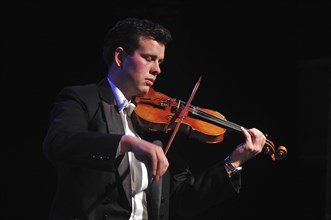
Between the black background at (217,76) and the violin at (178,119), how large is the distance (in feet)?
4.21

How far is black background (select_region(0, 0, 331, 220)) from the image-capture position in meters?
3.58

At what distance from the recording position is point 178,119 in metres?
2.14

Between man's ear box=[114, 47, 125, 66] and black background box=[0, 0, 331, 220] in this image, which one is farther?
black background box=[0, 0, 331, 220]

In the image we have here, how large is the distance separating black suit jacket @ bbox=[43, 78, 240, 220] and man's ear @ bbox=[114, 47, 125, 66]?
0.33 ft

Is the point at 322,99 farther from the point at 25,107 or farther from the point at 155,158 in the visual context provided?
the point at 155,158

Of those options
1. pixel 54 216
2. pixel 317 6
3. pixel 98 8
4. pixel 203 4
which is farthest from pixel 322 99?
pixel 54 216

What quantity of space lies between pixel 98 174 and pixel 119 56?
0.53 metres

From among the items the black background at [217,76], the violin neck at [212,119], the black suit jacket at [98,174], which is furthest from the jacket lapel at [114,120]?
the black background at [217,76]

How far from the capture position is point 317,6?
11.8 feet

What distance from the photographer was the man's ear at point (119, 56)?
2119mm

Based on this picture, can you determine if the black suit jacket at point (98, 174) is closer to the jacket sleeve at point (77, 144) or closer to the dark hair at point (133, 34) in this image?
the jacket sleeve at point (77, 144)

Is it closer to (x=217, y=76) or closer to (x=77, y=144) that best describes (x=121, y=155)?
(x=77, y=144)

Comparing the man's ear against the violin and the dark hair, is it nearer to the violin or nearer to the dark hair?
the dark hair

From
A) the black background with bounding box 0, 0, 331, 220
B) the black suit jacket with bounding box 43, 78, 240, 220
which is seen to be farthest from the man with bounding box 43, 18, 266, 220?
the black background with bounding box 0, 0, 331, 220
